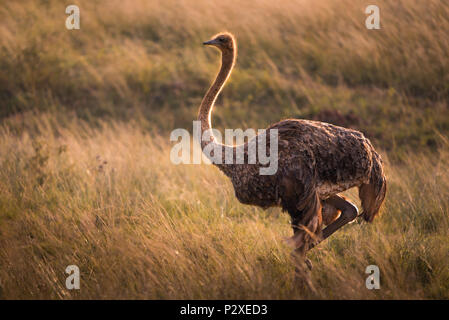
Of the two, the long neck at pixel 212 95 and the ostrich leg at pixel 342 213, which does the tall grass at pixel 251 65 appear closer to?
the long neck at pixel 212 95

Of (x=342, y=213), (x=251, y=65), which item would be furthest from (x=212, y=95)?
(x=251, y=65)

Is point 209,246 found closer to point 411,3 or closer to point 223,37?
point 223,37

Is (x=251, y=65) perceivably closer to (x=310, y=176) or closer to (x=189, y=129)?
(x=189, y=129)

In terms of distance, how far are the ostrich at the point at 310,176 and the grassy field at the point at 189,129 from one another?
399mm

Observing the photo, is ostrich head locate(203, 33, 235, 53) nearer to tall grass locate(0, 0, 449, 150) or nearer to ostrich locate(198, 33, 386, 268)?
ostrich locate(198, 33, 386, 268)

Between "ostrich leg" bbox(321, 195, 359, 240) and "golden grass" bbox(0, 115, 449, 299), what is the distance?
266 millimetres

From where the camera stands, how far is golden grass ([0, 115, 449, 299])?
12.0 ft

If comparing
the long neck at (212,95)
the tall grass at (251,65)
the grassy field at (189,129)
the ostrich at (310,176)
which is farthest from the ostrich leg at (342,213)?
the tall grass at (251,65)

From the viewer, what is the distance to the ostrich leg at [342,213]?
3941 mm

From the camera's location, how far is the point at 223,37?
4387 mm

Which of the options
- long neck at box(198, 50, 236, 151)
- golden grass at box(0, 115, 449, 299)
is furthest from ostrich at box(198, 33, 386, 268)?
golden grass at box(0, 115, 449, 299)

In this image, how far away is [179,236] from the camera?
4.30 m

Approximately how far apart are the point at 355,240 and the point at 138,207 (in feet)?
6.92

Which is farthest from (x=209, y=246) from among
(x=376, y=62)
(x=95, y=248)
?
(x=376, y=62)
